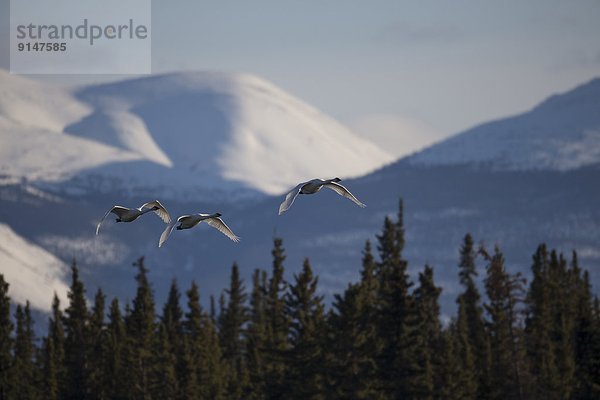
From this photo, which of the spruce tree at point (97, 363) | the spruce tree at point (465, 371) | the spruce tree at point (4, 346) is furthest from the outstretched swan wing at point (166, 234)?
the spruce tree at point (4, 346)

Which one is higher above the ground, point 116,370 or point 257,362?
point 257,362

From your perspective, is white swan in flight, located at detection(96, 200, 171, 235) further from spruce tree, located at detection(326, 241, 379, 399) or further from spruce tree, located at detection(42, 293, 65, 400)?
spruce tree, located at detection(42, 293, 65, 400)

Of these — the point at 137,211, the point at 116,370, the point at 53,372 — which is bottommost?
the point at 116,370

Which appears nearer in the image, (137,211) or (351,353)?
(137,211)

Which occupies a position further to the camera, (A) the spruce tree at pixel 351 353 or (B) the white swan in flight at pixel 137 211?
(A) the spruce tree at pixel 351 353

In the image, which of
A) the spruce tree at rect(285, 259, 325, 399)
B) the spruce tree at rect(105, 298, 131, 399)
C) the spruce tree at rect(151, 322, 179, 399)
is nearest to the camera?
the spruce tree at rect(285, 259, 325, 399)

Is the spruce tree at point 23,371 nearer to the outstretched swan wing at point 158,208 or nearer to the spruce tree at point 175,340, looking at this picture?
the spruce tree at point 175,340

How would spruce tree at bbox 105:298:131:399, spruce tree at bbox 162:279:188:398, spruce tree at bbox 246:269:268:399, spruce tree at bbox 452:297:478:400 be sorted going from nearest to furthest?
1. spruce tree at bbox 452:297:478:400
2. spruce tree at bbox 246:269:268:399
3. spruce tree at bbox 162:279:188:398
4. spruce tree at bbox 105:298:131:399

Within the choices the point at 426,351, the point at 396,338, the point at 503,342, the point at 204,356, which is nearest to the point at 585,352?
the point at 503,342

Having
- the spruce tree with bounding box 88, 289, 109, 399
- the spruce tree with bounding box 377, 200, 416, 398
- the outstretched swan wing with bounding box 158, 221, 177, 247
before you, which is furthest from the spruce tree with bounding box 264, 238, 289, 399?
the outstretched swan wing with bounding box 158, 221, 177, 247

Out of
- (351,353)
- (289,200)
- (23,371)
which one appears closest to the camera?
(289,200)

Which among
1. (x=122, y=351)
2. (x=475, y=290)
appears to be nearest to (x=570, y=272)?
(x=475, y=290)

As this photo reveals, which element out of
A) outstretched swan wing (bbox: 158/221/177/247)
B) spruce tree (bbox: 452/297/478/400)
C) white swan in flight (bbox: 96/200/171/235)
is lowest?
spruce tree (bbox: 452/297/478/400)

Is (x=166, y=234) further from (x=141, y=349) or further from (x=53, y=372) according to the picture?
(x=53, y=372)
